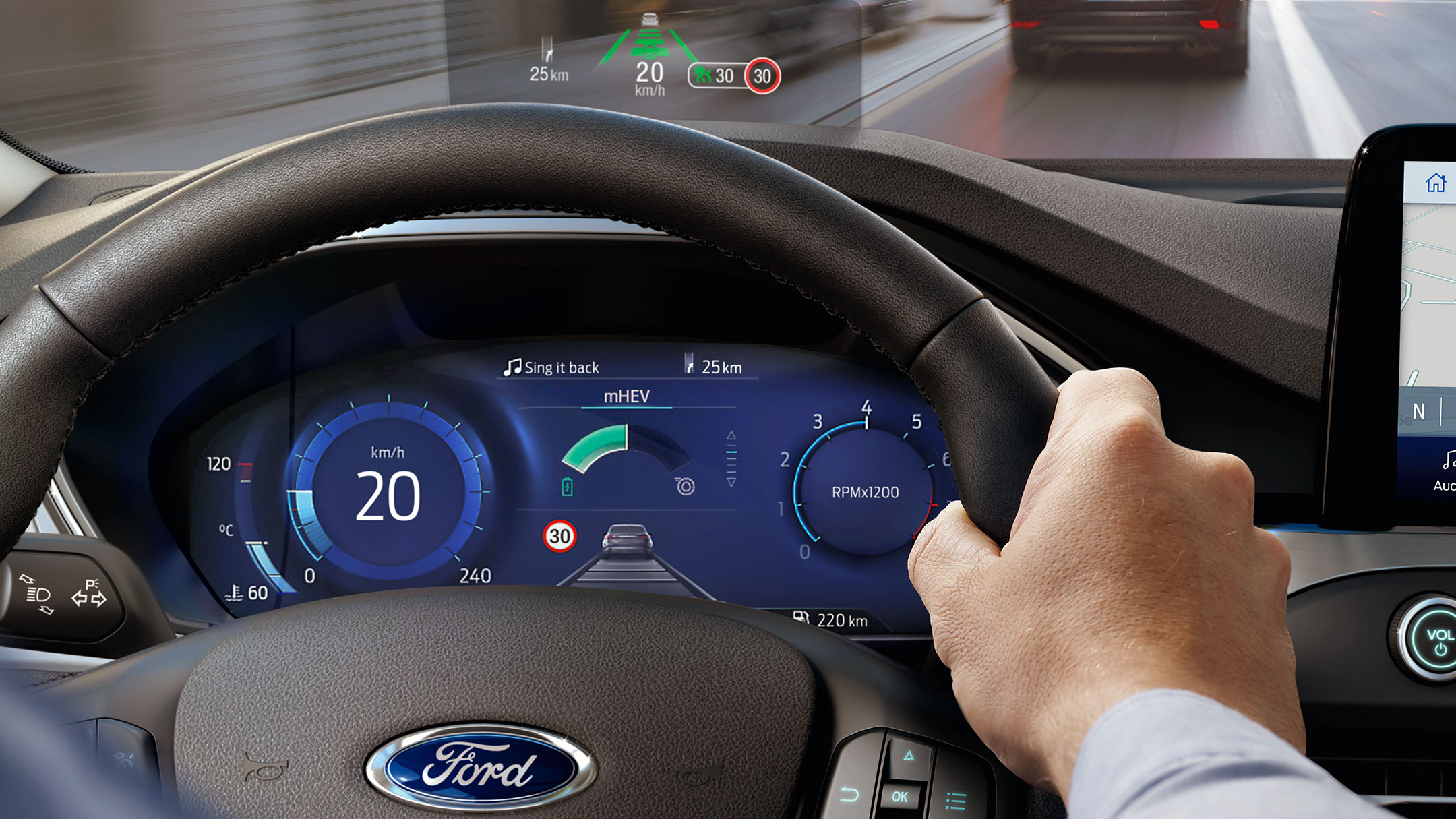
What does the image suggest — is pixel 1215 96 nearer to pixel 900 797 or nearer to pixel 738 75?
pixel 738 75

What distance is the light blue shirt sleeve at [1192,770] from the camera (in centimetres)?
33

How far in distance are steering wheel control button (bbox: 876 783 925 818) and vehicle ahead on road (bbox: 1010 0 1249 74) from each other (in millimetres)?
1396

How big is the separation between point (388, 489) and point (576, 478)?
233mm

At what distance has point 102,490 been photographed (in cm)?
123

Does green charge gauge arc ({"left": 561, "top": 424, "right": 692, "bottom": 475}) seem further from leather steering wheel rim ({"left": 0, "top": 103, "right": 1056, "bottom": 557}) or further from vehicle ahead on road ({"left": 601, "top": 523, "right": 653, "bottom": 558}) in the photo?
leather steering wheel rim ({"left": 0, "top": 103, "right": 1056, "bottom": 557})

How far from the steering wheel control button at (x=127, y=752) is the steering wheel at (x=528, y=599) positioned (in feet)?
0.04

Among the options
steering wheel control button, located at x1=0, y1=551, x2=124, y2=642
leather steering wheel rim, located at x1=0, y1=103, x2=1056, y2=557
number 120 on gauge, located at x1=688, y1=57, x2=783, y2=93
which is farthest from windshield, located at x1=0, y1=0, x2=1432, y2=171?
leather steering wheel rim, located at x1=0, y1=103, x2=1056, y2=557

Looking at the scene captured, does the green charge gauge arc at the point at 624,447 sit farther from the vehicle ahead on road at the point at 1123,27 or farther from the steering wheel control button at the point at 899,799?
the vehicle ahead on road at the point at 1123,27

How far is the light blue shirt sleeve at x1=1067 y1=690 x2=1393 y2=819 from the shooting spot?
0.33m

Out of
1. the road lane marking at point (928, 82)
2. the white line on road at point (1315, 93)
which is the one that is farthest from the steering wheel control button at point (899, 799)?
the white line on road at point (1315, 93)

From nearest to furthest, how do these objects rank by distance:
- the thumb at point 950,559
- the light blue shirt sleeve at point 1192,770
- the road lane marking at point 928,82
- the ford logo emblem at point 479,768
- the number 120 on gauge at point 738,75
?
the light blue shirt sleeve at point 1192,770
the thumb at point 950,559
the ford logo emblem at point 479,768
the road lane marking at point 928,82
the number 120 on gauge at point 738,75

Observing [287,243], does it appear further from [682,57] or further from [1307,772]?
[682,57]

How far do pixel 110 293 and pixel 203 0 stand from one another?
303 cm

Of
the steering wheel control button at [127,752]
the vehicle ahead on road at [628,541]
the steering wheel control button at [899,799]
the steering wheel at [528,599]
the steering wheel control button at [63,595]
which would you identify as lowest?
the vehicle ahead on road at [628,541]
